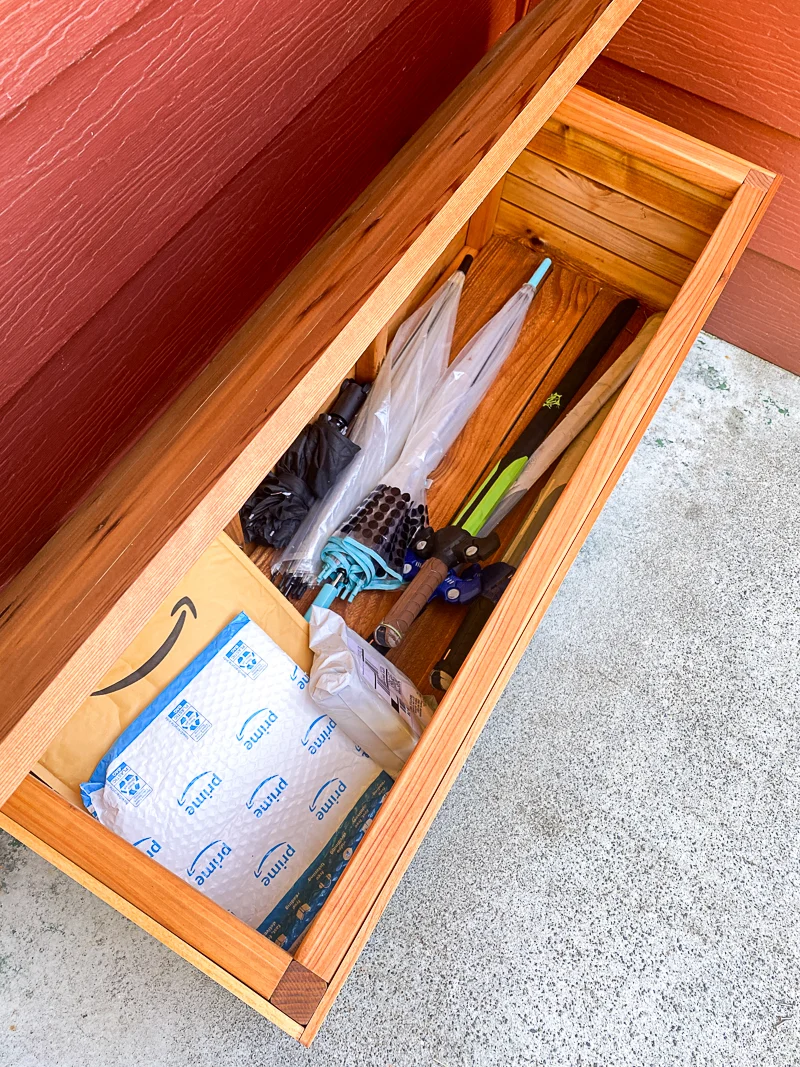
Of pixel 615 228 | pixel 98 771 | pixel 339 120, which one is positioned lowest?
pixel 98 771

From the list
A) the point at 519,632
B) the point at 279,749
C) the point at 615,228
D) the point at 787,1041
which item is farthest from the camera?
the point at 615,228

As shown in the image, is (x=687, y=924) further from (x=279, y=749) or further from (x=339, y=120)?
(x=339, y=120)

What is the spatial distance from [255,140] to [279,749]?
2.38ft

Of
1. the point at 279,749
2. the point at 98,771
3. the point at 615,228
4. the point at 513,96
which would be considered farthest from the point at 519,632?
the point at 615,228

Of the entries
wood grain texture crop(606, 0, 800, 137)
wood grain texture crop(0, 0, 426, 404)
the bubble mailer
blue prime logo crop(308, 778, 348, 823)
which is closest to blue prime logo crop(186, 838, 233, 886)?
the bubble mailer

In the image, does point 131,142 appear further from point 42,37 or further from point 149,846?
point 149,846

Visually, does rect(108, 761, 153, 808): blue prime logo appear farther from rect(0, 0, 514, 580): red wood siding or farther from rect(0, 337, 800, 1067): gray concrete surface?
rect(0, 337, 800, 1067): gray concrete surface

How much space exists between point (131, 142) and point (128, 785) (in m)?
0.67

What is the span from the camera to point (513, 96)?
3.18 ft

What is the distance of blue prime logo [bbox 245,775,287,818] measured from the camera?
38.9 inches

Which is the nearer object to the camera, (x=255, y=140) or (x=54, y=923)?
(x=255, y=140)

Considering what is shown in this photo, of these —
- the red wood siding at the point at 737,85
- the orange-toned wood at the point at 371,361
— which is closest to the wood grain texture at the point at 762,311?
the red wood siding at the point at 737,85

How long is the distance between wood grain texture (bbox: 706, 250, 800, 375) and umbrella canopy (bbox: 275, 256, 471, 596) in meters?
0.59

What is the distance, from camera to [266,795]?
100 cm
